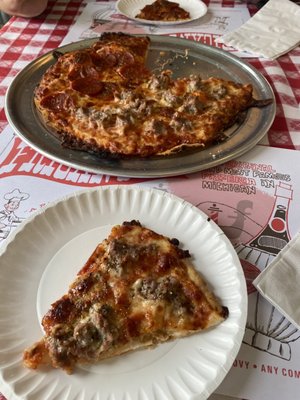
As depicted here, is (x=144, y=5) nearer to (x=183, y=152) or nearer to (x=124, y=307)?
(x=183, y=152)

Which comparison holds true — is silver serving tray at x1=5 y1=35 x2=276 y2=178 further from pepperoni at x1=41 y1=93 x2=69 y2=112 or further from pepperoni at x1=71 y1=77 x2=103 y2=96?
pepperoni at x1=71 y1=77 x2=103 y2=96

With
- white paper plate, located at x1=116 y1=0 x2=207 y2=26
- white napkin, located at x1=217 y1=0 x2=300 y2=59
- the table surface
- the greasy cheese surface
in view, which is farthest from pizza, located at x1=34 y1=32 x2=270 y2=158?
white paper plate, located at x1=116 y1=0 x2=207 y2=26

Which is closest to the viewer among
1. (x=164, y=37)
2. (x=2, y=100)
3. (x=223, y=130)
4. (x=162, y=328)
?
(x=162, y=328)

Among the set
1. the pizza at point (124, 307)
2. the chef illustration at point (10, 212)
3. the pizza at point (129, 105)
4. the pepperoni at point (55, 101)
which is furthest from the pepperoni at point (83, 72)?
the pizza at point (124, 307)

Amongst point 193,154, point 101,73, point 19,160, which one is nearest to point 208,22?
point 101,73

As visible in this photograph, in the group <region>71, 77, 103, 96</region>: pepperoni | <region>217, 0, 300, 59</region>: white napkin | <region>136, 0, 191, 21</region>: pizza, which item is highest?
<region>71, 77, 103, 96</region>: pepperoni

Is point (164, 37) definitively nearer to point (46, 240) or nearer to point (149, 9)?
point (149, 9)

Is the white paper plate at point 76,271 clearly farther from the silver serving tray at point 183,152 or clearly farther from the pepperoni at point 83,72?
the pepperoni at point 83,72
